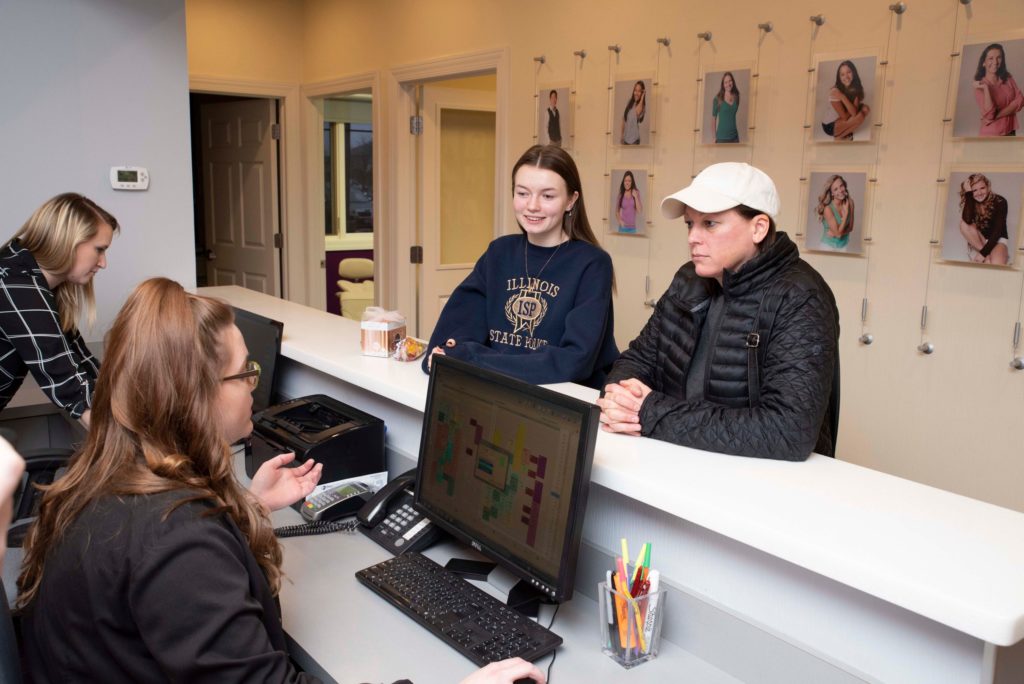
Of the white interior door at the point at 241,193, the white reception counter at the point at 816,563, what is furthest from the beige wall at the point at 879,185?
the white interior door at the point at 241,193

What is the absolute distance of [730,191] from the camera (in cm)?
163

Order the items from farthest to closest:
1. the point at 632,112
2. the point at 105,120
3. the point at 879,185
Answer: the point at 632,112
the point at 105,120
the point at 879,185

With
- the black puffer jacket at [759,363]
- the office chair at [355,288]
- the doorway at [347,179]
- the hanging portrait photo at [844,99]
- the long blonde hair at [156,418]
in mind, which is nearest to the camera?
the long blonde hair at [156,418]

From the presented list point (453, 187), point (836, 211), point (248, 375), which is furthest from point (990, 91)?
point (453, 187)

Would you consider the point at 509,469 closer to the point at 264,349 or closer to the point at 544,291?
the point at 544,291

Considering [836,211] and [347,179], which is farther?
[347,179]

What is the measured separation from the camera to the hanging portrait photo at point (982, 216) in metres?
2.64

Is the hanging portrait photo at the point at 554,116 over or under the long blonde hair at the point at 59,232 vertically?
over

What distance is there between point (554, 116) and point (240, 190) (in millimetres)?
3179

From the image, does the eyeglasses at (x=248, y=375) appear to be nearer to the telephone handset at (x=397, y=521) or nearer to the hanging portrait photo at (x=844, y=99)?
the telephone handset at (x=397, y=521)

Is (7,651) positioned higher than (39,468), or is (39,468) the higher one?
(7,651)

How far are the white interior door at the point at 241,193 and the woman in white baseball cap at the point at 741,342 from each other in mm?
4952

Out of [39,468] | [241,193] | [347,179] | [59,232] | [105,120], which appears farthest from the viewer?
[347,179]

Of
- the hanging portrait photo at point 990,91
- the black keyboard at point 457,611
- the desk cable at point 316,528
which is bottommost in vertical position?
the desk cable at point 316,528
